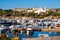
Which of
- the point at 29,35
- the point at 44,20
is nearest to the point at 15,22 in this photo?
the point at 29,35

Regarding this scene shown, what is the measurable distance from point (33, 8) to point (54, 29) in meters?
0.66

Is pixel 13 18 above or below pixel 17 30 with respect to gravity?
above

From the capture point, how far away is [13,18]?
3441 mm

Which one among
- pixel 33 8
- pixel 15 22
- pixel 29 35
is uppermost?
pixel 33 8

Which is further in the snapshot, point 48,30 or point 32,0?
point 48,30

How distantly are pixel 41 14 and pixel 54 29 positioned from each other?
433mm

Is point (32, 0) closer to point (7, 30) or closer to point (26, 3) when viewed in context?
point (26, 3)

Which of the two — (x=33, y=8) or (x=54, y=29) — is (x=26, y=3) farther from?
(x=54, y=29)

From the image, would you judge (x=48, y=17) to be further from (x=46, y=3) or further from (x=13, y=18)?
(x=13, y=18)

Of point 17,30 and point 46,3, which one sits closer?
point 46,3

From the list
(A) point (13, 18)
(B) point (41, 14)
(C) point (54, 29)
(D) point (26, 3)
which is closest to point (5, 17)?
(A) point (13, 18)

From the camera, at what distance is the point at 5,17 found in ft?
11.1

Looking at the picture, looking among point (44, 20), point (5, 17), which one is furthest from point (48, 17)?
point (5, 17)

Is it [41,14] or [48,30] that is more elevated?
[41,14]
